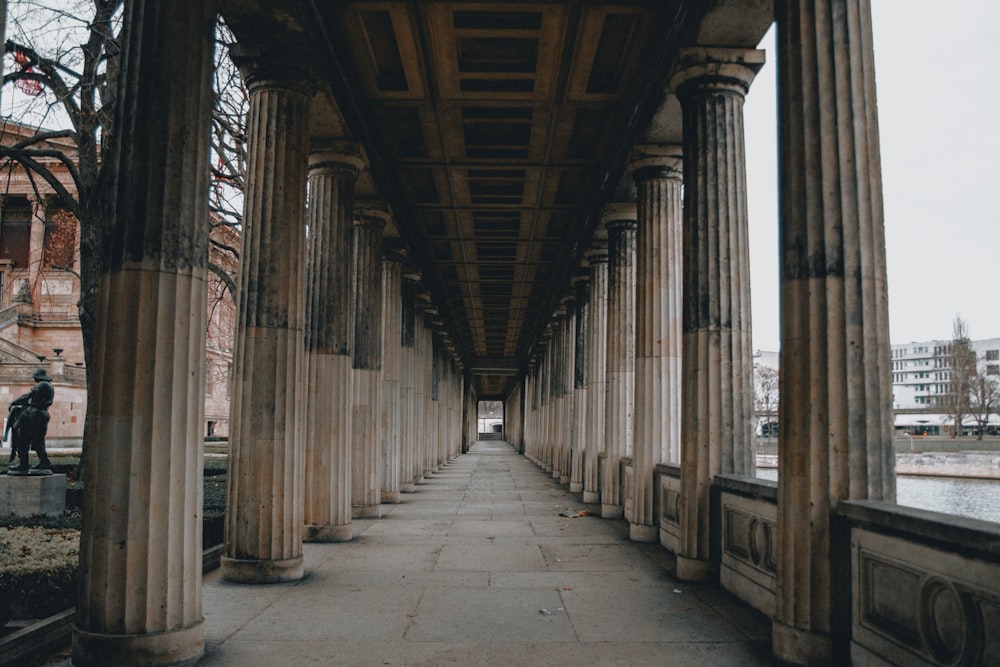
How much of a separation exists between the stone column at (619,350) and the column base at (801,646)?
9.69 m

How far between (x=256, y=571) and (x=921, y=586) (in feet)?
22.2

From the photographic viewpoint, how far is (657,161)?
12.5 meters

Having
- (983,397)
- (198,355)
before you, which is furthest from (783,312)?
(983,397)

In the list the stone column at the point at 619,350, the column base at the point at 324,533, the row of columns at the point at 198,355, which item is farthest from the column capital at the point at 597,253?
the column base at the point at 324,533

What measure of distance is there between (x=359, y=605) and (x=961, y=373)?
221 feet

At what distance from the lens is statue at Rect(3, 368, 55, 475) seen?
13508 mm

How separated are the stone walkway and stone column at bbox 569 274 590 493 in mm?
8484

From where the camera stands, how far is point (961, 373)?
63312mm

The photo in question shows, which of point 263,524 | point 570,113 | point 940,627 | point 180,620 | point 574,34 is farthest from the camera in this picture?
point 570,113

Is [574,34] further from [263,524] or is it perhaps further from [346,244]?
[263,524]

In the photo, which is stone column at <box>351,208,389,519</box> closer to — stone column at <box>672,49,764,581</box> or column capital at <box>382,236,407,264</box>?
column capital at <box>382,236,407,264</box>

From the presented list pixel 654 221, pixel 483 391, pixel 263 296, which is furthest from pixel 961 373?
pixel 263 296

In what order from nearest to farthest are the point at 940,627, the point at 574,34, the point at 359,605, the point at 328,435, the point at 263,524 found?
the point at 940,627 → the point at 359,605 → the point at 263,524 → the point at 574,34 → the point at 328,435

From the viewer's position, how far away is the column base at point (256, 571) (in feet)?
29.1
